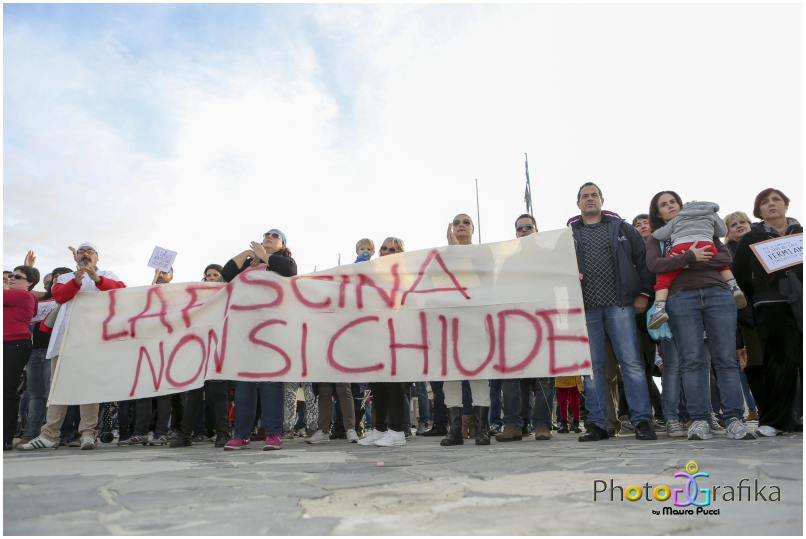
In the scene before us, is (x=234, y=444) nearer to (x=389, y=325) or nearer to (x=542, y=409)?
(x=389, y=325)

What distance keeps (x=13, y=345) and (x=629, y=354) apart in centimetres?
569

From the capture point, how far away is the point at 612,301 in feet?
16.1

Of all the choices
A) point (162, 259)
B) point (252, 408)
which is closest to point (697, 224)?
point (252, 408)

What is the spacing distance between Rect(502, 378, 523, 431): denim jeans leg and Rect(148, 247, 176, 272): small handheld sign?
4.10 meters

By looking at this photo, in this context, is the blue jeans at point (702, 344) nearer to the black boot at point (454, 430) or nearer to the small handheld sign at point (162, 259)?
the black boot at point (454, 430)

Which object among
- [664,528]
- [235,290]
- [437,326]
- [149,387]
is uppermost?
[235,290]

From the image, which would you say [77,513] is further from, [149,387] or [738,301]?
[738,301]

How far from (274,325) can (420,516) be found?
11.3 feet

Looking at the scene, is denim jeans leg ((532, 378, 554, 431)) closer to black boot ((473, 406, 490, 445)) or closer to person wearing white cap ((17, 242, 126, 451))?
black boot ((473, 406, 490, 445))

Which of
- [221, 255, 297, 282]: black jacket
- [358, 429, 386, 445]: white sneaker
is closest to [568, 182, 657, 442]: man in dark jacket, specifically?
[358, 429, 386, 445]: white sneaker

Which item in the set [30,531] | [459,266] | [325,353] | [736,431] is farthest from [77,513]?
[736,431]

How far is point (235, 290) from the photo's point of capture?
524cm

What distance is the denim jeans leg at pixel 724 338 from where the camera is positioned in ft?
14.5

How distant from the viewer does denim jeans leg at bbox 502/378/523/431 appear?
5188mm
